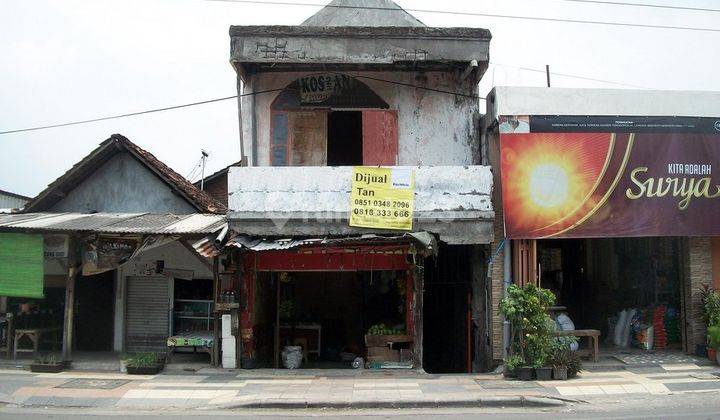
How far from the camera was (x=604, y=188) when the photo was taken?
12.8 metres

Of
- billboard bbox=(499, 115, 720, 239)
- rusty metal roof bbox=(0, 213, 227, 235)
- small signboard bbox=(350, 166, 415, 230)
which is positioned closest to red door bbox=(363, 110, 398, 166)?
small signboard bbox=(350, 166, 415, 230)

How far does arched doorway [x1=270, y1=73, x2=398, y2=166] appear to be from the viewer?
14.2 m

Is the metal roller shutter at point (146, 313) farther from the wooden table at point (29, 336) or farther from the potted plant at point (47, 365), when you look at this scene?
the potted plant at point (47, 365)

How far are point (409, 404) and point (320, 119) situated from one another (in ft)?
23.8

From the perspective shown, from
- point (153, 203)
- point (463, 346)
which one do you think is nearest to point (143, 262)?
point (153, 203)

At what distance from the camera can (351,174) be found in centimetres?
1301

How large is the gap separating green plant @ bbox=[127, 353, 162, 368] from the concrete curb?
3.52 m

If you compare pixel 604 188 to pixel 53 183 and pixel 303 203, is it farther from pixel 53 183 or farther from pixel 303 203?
pixel 53 183

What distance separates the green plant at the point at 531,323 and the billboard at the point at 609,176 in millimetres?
1495

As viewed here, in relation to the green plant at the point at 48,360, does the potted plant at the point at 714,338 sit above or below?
above

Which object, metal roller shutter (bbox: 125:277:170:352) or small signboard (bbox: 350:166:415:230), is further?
metal roller shutter (bbox: 125:277:170:352)

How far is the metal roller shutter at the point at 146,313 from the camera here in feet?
50.1

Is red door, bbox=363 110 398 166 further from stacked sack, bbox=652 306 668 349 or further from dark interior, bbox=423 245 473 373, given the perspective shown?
stacked sack, bbox=652 306 668 349

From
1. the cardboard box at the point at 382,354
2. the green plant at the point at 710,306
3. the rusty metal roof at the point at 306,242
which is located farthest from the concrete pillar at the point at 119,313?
the green plant at the point at 710,306
